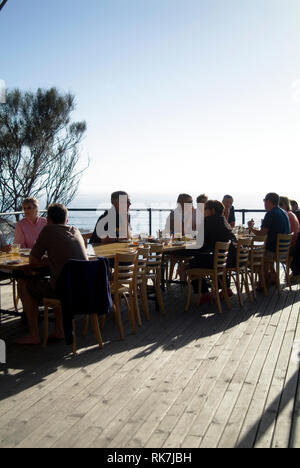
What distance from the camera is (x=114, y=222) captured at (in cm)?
588

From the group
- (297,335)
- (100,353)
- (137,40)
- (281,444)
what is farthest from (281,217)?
(137,40)

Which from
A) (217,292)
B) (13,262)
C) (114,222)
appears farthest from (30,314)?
(217,292)

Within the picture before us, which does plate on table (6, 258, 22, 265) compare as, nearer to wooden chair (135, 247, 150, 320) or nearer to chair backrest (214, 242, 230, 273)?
wooden chair (135, 247, 150, 320)

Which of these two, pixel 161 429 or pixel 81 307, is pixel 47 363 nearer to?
pixel 81 307

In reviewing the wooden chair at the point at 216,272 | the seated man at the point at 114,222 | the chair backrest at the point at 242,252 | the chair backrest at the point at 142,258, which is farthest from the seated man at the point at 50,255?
the chair backrest at the point at 242,252

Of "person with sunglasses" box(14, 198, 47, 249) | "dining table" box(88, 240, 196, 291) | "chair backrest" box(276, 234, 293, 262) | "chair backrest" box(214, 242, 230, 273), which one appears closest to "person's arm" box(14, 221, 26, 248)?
"person with sunglasses" box(14, 198, 47, 249)

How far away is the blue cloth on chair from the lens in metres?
3.89

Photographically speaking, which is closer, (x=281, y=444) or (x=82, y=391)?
(x=281, y=444)

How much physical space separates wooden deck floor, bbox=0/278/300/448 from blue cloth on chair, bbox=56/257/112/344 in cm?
38

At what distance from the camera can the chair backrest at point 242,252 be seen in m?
5.87

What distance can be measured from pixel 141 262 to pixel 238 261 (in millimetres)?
1464

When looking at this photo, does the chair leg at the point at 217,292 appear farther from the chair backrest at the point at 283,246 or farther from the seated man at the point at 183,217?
the seated man at the point at 183,217

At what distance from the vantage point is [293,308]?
225 inches

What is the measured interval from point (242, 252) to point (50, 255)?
2.80 m
